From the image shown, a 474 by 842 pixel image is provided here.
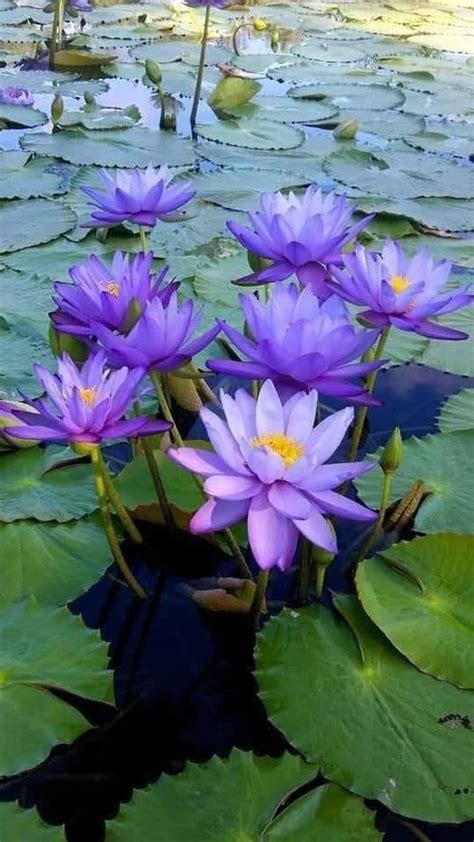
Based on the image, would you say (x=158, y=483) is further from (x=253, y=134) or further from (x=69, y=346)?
(x=253, y=134)

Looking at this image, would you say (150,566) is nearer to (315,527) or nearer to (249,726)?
(249,726)

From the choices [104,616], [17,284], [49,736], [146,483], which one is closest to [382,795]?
[49,736]

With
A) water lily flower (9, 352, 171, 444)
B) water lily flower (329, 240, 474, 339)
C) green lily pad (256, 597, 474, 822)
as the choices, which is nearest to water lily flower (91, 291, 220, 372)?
water lily flower (9, 352, 171, 444)

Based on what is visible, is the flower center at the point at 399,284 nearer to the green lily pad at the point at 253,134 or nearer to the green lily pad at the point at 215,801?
the green lily pad at the point at 215,801

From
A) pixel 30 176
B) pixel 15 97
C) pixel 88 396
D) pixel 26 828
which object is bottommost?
pixel 26 828

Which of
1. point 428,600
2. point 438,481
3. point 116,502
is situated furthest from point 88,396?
point 438,481

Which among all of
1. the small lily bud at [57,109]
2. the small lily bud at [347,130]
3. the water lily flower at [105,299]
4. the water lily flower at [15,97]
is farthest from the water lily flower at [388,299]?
the water lily flower at [15,97]
